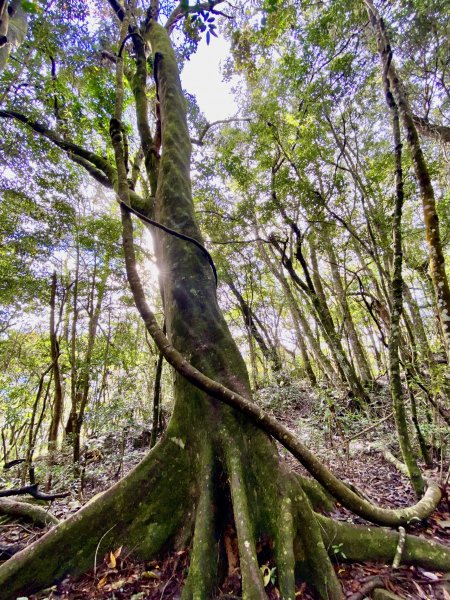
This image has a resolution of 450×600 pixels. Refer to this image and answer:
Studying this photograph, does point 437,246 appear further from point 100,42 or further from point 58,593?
point 100,42

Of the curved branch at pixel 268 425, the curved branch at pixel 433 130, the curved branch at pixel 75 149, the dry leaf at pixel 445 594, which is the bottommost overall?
the dry leaf at pixel 445 594

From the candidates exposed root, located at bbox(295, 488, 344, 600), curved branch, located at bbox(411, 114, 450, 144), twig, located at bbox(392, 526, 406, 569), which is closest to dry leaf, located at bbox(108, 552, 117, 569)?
exposed root, located at bbox(295, 488, 344, 600)

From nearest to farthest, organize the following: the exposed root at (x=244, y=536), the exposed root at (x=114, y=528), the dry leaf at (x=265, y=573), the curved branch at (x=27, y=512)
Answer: the exposed root at (x=244, y=536), the dry leaf at (x=265, y=573), the exposed root at (x=114, y=528), the curved branch at (x=27, y=512)

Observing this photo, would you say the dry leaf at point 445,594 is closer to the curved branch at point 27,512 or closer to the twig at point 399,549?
the twig at point 399,549

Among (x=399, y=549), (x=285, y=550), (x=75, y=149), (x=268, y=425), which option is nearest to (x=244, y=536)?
(x=285, y=550)

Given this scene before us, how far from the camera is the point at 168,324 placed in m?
2.95

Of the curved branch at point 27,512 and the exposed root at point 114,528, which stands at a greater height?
the exposed root at point 114,528

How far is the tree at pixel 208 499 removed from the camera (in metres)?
1.89

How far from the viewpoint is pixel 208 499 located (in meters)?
2.13

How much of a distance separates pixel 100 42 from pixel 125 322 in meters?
9.11

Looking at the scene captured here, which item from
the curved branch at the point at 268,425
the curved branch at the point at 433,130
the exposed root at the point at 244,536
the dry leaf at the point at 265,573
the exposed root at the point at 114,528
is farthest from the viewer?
the curved branch at the point at 433,130

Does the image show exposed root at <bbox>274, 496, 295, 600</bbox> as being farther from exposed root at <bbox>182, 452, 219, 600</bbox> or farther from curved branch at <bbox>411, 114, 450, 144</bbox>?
curved branch at <bbox>411, 114, 450, 144</bbox>

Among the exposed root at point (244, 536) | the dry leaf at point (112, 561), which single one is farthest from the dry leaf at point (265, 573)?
the dry leaf at point (112, 561)

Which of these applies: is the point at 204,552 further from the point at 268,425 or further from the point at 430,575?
the point at 430,575
